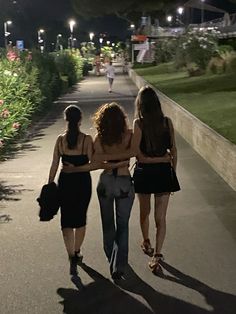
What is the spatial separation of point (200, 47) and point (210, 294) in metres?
34.5

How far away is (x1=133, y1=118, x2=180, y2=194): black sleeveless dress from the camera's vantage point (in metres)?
5.66

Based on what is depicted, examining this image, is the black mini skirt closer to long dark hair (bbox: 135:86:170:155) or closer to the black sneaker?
long dark hair (bbox: 135:86:170:155)

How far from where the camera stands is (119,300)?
16.7 ft

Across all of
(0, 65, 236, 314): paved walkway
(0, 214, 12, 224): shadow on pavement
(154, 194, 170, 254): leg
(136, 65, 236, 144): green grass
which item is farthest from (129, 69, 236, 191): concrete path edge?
(154, 194, 170, 254): leg

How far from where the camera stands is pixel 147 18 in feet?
320

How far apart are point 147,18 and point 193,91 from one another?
Result: 73743mm

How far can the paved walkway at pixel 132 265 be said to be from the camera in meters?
5.02

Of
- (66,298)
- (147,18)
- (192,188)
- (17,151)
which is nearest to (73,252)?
(66,298)

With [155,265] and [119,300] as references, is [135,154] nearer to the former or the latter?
[155,265]

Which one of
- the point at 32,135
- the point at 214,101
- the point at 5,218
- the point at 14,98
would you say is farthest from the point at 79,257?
the point at 214,101

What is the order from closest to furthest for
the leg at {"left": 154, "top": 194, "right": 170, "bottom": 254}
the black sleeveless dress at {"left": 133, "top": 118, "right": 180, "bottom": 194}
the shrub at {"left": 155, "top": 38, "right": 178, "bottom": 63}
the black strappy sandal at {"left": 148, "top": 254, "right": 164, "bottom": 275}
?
the black sleeveless dress at {"left": 133, "top": 118, "right": 180, "bottom": 194}
the black strappy sandal at {"left": 148, "top": 254, "right": 164, "bottom": 275}
the leg at {"left": 154, "top": 194, "right": 170, "bottom": 254}
the shrub at {"left": 155, "top": 38, "right": 178, "bottom": 63}

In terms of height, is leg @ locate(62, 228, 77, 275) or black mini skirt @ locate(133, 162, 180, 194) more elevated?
black mini skirt @ locate(133, 162, 180, 194)

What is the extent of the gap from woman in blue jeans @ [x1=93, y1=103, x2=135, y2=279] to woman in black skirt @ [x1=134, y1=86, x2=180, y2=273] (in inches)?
8.0

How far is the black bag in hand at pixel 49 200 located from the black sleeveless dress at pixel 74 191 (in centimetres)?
5
